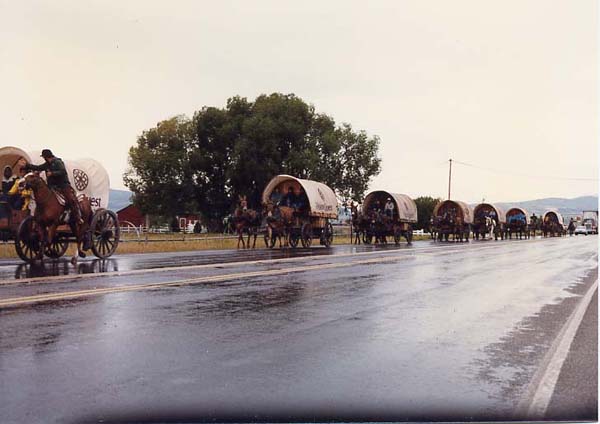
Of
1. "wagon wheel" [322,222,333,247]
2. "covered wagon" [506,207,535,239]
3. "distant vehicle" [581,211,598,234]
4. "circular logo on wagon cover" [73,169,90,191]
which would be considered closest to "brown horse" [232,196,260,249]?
"wagon wheel" [322,222,333,247]

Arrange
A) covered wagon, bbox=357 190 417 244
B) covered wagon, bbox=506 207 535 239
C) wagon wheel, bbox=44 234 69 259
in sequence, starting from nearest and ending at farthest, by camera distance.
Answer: wagon wheel, bbox=44 234 69 259 < covered wagon, bbox=357 190 417 244 < covered wagon, bbox=506 207 535 239

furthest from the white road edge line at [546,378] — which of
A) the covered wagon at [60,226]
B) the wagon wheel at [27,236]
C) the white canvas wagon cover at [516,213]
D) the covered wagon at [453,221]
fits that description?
the white canvas wagon cover at [516,213]

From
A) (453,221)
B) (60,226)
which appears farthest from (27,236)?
(453,221)

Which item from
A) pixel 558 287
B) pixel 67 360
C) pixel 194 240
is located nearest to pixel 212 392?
pixel 67 360

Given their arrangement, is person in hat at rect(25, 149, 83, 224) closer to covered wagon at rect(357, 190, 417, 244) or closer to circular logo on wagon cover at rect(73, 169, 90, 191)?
circular logo on wagon cover at rect(73, 169, 90, 191)

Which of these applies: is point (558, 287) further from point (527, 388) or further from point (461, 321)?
point (527, 388)

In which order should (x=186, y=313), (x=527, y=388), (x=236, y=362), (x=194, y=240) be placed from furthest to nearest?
(x=194, y=240)
(x=186, y=313)
(x=236, y=362)
(x=527, y=388)

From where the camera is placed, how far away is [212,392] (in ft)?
14.9

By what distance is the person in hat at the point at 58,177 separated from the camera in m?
13.9

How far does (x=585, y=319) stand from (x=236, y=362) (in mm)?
4804

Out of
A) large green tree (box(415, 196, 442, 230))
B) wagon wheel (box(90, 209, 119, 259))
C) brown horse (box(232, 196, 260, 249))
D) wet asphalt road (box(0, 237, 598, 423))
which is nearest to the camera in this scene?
wet asphalt road (box(0, 237, 598, 423))

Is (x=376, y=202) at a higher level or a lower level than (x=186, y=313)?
higher

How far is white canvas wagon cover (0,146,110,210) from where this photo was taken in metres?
17.2

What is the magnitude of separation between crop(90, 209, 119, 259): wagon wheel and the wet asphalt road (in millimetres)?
6262
